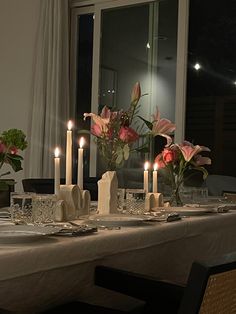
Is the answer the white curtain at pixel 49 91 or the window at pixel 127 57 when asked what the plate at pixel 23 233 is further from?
the white curtain at pixel 49 91

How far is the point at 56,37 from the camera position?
5090 mm

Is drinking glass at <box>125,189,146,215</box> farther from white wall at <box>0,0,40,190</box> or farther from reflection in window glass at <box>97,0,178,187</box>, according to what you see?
white wall at <box>0,0,40,190</box>

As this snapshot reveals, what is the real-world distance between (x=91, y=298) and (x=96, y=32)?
3.82 meters

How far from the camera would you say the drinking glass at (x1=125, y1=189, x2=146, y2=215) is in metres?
2.12

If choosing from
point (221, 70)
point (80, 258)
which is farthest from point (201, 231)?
point (221, 70)

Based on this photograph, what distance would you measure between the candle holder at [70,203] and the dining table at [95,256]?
86mm

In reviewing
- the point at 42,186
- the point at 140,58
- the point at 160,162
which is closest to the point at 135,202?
the point at 160,162

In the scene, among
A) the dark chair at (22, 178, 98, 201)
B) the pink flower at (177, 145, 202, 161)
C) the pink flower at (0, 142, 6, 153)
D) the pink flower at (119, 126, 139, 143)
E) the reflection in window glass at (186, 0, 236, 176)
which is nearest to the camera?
the pink flower at (0, 142, 6, 153)

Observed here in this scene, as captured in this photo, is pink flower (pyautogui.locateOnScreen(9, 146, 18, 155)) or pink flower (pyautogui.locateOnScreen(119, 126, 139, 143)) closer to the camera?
pink flower (pyautogui.locateOnScreen(9, 146, 18, 155))

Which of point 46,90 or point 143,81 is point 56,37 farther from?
point 143,81

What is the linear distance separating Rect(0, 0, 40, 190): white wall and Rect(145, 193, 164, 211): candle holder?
3.05 m

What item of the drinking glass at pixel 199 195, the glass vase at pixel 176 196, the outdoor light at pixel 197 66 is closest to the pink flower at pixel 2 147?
the glass vase at pixel 176 196

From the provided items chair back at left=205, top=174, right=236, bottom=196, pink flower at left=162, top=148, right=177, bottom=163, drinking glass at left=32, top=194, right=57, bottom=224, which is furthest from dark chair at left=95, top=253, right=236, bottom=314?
chair back at left=205, top=174, right=236, bottom=196

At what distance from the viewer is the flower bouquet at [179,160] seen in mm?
2377
